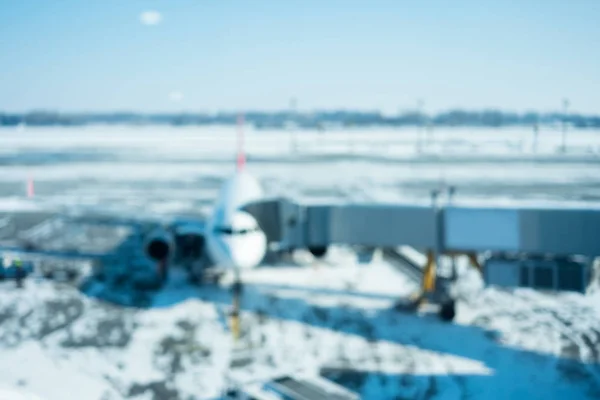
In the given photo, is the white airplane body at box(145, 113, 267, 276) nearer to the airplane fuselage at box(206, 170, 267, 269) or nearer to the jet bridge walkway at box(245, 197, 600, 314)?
the airplane fuselage at box(206, 170, 267, 269)

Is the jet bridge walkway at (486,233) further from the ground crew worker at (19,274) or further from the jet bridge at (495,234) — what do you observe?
the ground crew worker at (19,274)

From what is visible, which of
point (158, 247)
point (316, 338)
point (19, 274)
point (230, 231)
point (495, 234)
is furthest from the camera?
point (158, 247)

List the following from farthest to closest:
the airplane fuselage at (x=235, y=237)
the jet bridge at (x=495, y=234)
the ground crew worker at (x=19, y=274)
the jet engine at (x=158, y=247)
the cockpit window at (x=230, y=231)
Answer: the jet engine at (x=158, y=247), the ground crew worker at (x=19, y=274), the cockpit window at (x=230, y=231), the airplane fuselage at (x=235, y=237), the jet bridge at (x=495, y=234)

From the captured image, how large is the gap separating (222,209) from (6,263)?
403 inches

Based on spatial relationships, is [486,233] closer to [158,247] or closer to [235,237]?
[235,237]

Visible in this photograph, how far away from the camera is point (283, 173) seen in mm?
53125

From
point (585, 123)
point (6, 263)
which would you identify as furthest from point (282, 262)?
point (585, 123)

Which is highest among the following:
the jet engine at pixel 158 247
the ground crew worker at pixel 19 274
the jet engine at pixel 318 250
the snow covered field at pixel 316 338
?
the jet engine at pixel 158 247

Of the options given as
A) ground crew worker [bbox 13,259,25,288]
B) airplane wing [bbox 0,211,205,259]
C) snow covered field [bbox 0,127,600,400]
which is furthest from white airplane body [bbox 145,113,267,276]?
ground crew worker [bbox 13,259,25,288]

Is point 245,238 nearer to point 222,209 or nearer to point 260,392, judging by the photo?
point 222,209

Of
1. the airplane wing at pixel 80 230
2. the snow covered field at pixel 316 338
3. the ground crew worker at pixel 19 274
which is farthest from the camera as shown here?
the airplane wing at pixel 80 230

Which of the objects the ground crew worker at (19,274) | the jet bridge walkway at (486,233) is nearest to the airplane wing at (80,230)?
the ground crew worker at (19,274)

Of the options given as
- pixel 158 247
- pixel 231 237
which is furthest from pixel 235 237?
pixel 158 247

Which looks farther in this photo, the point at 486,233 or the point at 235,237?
the point at 235,237
